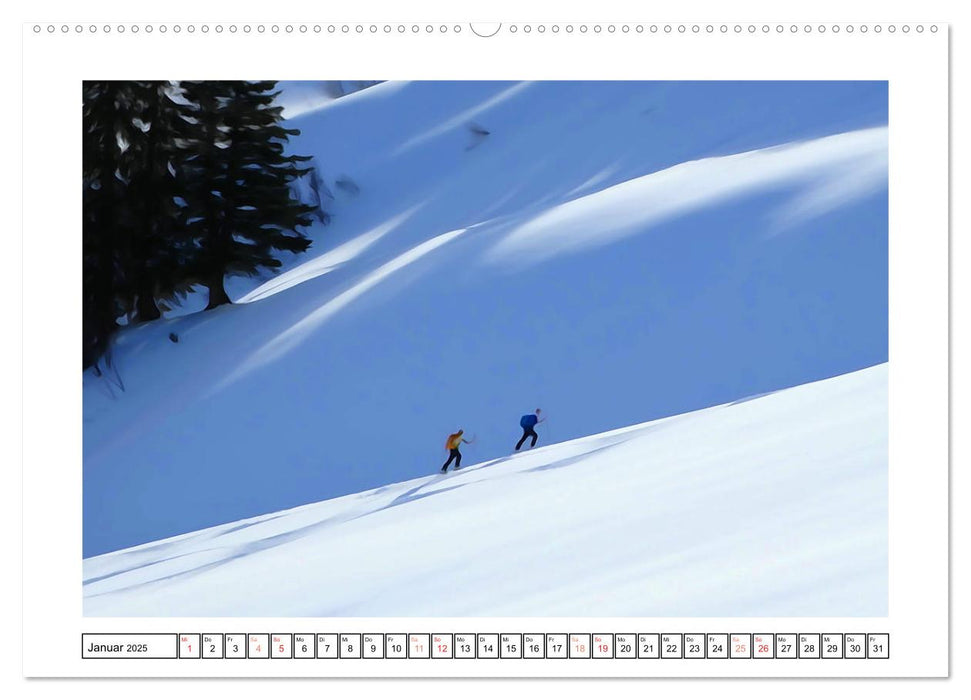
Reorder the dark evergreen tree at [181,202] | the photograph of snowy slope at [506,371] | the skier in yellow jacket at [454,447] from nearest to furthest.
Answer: the photograph of snowy slope at [506,371], the skier in yellow jacket at [454,447], the dark evergreen tree at [181,202]

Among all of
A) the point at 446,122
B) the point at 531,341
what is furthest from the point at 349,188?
the point at 531,341

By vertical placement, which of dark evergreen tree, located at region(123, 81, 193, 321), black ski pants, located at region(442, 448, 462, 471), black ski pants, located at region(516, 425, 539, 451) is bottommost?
black ski pants, located at region(442, 448, 462, 471)

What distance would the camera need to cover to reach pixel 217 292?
1448 cm

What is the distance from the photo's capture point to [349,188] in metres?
22.3

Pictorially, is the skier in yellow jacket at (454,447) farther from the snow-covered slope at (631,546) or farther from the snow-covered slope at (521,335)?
the snow-covered slope at (631,546)

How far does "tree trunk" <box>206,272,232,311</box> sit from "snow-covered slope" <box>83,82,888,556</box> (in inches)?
10.1

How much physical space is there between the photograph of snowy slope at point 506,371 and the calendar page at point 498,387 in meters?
0.04

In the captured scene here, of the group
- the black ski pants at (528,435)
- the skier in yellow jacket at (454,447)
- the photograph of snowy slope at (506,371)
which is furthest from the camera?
the black ski pants at (528,435)

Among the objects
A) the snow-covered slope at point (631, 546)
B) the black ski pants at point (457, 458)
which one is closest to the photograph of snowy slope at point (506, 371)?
the snow-covered slope at point (631, 546)

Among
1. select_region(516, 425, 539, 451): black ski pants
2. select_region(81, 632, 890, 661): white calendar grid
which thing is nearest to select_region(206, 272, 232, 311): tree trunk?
select_region(516, 425, 539, 451): black ski pants

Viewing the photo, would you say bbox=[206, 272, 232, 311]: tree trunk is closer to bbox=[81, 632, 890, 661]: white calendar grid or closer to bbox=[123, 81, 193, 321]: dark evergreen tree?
bbox=[123, 81, 193, 321]: dark evergreen tree

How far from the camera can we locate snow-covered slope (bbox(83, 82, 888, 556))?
968 centimetres

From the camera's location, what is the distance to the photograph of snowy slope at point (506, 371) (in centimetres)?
558
